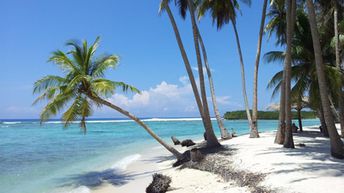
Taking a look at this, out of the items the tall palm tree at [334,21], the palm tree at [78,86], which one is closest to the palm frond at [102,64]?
the palm tree at [78,86]

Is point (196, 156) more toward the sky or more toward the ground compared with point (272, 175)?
more toward the sky

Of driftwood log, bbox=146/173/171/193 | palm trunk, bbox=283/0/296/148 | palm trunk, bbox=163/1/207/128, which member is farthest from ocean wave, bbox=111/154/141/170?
palm trunk, bbox=283/0/296/148

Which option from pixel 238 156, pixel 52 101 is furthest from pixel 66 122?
pixel 238 156

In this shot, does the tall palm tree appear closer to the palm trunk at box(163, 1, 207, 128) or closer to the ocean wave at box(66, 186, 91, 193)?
the palm trunk at box(163, 1, 207, 128)

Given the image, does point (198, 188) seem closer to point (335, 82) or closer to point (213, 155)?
point (213, 155)

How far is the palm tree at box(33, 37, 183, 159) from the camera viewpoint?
35.6 feet

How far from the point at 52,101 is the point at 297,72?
11891 mm

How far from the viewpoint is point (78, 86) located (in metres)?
11.0

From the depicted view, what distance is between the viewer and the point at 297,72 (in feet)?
55.7

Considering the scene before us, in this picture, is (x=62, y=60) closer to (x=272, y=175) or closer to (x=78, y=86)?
(x=78, y=86)

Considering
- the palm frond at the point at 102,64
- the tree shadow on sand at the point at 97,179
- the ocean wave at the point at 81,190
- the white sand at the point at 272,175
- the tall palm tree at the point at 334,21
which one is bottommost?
the ocean wave at the point at 81,190

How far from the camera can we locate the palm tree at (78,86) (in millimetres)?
10855

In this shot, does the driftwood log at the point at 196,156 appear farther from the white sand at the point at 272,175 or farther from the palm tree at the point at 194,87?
the palm tree at the point at 194,87

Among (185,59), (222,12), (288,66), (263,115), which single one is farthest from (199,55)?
(263,115)
